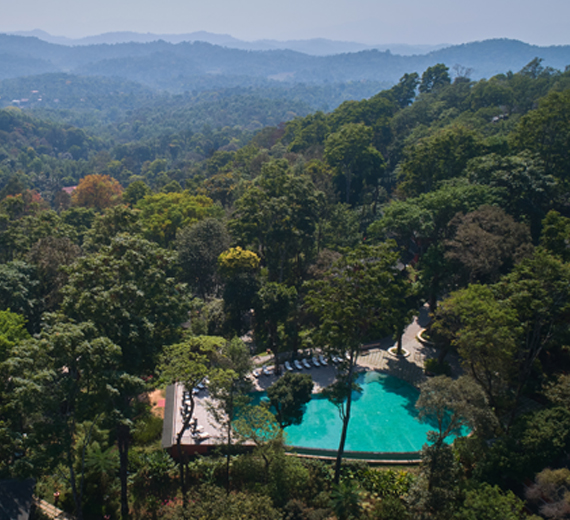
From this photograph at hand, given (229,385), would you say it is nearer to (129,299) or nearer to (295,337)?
(129,299)

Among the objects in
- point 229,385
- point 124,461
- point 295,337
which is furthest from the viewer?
point 295,337

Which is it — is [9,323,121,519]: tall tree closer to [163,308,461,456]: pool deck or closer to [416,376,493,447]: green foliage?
[163,308,461,456]: pool deck

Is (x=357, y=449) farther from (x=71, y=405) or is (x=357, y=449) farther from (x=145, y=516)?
(x=71, y=405)

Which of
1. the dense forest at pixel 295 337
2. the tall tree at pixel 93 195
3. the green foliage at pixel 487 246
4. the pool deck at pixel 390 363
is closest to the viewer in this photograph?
the dense forest at pixel 295 337

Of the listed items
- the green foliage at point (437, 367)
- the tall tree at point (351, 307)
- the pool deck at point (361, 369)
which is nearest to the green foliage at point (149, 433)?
the pool deck at point (361, 369)

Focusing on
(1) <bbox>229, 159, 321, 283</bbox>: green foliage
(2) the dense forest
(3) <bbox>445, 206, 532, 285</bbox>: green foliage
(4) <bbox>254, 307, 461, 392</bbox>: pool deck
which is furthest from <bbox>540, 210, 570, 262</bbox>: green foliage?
(1) <bbox>229, 159, 321, 283</bbox>: green foliage

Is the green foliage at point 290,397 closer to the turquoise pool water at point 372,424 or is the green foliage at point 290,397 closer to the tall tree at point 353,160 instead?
the turquoise pool water at point 372,424

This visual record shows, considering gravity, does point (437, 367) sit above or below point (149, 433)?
above

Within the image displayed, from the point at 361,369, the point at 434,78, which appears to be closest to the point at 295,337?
the point at 361,369
